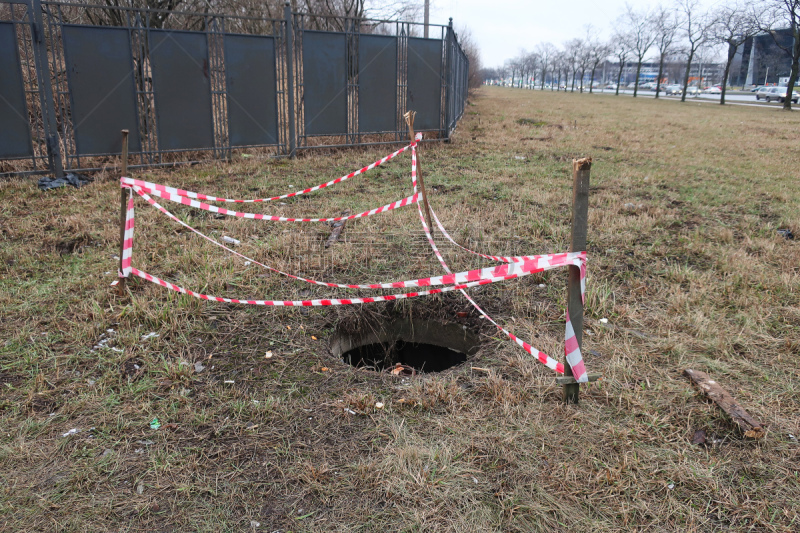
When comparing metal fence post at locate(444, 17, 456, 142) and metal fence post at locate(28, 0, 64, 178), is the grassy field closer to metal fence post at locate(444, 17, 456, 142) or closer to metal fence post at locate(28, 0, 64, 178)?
metal fence post at locate(28, 0, 64, 178)

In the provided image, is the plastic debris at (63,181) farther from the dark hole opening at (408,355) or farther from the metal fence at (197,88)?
the dark hole opening at (408,355)

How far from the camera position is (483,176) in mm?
9844

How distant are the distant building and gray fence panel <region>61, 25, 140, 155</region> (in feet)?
272

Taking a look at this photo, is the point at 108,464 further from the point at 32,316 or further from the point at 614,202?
the point at 614,202

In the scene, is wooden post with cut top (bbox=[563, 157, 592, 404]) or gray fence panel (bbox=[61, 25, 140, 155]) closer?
wooden post with cut top (bbox=[563, 157, 592, 404])

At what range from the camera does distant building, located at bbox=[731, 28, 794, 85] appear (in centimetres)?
7412

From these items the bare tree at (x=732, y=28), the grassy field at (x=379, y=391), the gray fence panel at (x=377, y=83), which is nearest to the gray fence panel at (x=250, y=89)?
the gray fence panel at (x=377, y=83)

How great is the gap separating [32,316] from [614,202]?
7217 millimetres

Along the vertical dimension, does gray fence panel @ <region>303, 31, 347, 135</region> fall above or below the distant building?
below

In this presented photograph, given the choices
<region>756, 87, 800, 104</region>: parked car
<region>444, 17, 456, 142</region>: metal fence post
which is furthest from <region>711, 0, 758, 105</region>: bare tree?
<region>444, 17, 456, 142</region>: metal fence post

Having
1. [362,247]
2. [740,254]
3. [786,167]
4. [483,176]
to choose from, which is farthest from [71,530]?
[786,167]

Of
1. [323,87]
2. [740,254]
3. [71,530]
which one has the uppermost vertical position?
[323,87]

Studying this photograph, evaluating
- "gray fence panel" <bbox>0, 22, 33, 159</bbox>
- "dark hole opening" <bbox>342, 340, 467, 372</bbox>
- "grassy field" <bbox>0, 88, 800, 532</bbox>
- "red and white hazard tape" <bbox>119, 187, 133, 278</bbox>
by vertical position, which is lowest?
"dark hole opening" <bbox>342, 340, 467, 372</bbox>

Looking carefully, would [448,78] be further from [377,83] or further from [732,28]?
[732,28]
